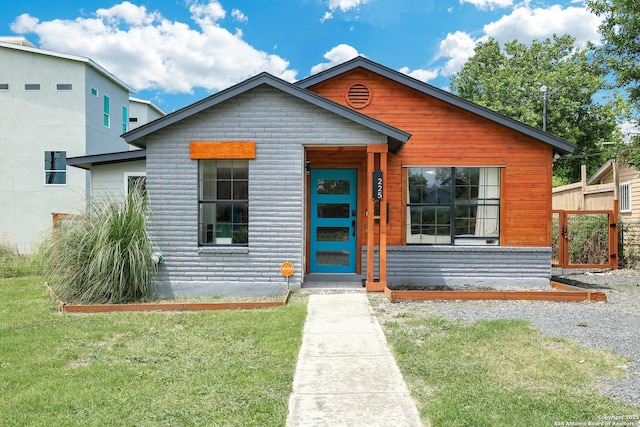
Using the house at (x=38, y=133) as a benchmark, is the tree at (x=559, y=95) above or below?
above

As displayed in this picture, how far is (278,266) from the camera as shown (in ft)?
27.8

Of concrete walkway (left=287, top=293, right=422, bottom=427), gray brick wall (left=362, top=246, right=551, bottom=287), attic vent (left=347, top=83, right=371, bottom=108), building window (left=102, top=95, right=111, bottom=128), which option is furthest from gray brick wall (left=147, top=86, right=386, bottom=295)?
building window (left=102, top=95, right=111, bottom=128)

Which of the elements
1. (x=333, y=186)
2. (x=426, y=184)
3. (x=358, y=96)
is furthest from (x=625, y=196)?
(x=333, y=186)

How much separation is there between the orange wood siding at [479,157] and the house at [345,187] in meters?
0.02

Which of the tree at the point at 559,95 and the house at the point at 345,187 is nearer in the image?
the house at the point at 345,187

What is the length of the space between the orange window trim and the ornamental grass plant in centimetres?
144

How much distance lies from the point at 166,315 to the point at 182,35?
63.8 ft

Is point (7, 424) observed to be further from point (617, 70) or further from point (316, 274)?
point (617, 70)

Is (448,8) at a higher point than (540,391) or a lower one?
higher

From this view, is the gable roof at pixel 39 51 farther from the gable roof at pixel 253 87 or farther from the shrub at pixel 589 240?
the shrub at pixel 589 240

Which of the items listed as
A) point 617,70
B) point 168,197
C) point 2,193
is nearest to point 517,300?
point 168,197

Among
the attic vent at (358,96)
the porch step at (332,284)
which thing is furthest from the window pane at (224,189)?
→ the attic vent at (358,96)

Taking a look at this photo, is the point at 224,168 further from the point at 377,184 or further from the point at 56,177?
the point at 56,177

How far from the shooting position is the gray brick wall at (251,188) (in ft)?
27.7
